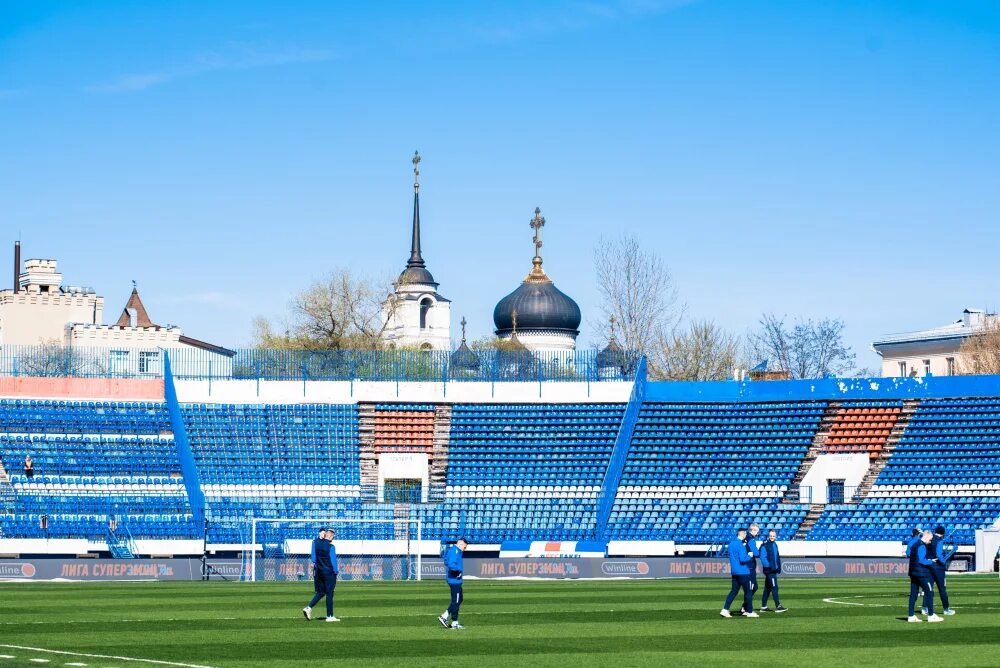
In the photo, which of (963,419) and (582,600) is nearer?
(582,600)

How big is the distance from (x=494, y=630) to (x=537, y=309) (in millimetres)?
94525

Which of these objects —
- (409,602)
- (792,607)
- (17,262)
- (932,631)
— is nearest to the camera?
(932,631)

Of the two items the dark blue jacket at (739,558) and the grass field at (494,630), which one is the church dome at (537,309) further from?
the dark blue jacket at (739,558)

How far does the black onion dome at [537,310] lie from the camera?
Answer: 11881 cm

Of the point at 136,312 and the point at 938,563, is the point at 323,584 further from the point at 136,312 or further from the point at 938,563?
the point at 136,312

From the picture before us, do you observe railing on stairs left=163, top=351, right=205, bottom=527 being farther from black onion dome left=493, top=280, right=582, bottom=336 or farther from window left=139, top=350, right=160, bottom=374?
black onion dome left=493, top=280, right=582, bottom=336

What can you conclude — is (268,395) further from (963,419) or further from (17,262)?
(17,262)

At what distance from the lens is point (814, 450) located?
2341 inches

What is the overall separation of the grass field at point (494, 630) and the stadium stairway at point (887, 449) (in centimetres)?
2098

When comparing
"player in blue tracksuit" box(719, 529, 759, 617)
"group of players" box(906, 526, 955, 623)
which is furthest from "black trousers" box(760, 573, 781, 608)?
"group of players" box(906, 526, 955, 623)

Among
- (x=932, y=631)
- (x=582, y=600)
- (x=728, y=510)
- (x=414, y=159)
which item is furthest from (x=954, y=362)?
(x=932, y=631)

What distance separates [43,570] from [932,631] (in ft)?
98.1

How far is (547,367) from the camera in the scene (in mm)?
63094

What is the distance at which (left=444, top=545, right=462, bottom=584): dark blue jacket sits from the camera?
24.5 metres
